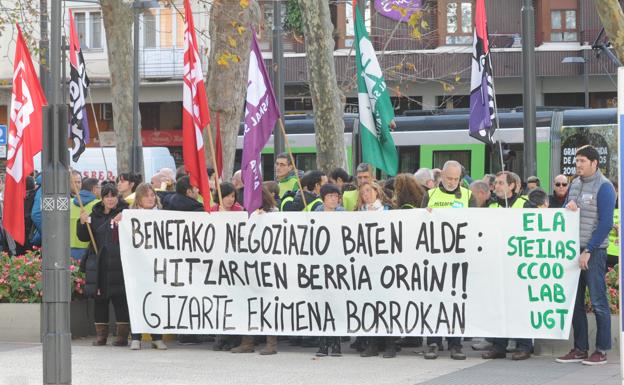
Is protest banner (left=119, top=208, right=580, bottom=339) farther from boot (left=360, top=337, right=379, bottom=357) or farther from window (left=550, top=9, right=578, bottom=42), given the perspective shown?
window (left=550, top=9, right=578, bottom=42)

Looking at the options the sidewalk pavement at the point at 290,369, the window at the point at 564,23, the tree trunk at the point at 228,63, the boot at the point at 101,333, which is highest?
the window at the point at 564,23

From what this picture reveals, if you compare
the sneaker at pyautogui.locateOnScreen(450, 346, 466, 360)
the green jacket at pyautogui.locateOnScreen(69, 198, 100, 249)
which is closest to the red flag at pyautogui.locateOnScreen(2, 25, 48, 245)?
the green jacket at pyautogui.locateOnScreen(69, 198, 100, 249)

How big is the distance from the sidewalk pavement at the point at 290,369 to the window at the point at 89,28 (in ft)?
116

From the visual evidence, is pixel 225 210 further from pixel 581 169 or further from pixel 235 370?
pixel 581 169

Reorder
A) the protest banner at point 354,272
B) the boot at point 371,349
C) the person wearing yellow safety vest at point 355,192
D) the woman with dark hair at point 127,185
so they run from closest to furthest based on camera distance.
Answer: the protest banner at point 354,272, the boot at point 371,349, the person wearing yellow safety vest at point 355,192, the woman with dark hair at point 127,185

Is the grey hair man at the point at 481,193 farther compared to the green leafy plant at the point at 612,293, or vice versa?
the grey hair man at the point at 481,193

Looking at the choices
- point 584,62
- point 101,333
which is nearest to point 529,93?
point 101,333

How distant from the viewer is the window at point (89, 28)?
47594 millimetres

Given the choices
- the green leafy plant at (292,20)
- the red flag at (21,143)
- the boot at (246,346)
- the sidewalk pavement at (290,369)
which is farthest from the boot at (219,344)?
the green leafy plant at (292,20)

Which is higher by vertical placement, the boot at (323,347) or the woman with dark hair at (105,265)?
the woman with dark hair at (105,265)

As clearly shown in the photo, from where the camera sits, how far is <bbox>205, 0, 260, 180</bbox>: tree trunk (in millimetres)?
20016

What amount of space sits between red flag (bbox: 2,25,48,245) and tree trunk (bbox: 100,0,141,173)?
36.6 feet

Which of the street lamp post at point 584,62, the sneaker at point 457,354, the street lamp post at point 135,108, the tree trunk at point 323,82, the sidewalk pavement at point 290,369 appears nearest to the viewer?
the sidewalk pavement at point 290,369

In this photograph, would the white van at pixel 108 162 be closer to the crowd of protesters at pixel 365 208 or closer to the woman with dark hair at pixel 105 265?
the crowd of protesters at pixel 365 208
